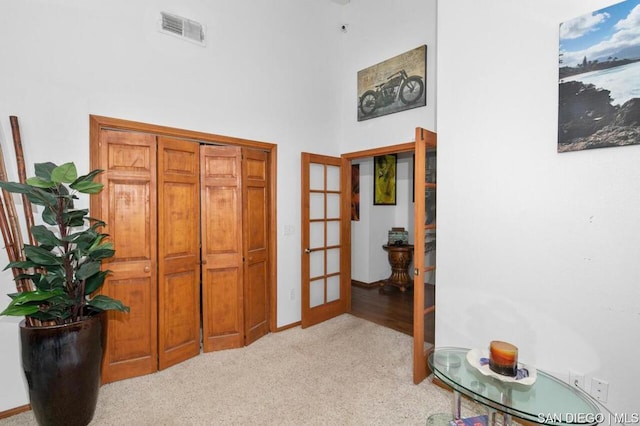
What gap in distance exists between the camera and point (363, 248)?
18.1ft

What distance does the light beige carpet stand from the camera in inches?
81.7

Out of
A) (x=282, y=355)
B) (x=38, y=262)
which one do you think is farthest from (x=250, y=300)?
(x=38, y=262)

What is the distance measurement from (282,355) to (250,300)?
0.66 metres

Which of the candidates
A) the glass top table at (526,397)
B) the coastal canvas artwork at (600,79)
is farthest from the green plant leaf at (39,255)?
the coastal canvas artwork at (600,79)

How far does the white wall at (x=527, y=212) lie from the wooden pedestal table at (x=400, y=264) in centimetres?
267

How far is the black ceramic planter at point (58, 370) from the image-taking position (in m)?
1.82

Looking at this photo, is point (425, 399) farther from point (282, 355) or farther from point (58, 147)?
point (58, 147)

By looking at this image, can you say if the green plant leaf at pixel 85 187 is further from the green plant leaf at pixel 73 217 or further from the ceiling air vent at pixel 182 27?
the ceiling air vent at pixel 182 27

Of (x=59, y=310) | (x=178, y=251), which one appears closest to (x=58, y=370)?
(x=59, y=310)

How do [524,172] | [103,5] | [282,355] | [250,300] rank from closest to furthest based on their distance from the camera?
[524,172], [103,5], [282,355], [250,300]

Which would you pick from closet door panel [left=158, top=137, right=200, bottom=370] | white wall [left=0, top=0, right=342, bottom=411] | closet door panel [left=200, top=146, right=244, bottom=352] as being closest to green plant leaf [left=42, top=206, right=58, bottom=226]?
white wall [left=0, top=0, right=342, bottom=411]

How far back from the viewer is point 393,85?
11.6 feet

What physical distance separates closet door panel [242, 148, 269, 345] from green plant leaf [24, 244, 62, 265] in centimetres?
157

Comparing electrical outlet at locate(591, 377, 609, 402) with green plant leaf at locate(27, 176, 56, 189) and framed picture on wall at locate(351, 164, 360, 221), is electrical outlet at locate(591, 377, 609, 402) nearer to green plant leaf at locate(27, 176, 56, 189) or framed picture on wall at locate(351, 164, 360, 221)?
green plant leaf at locate(27, 176, 56, 189)
